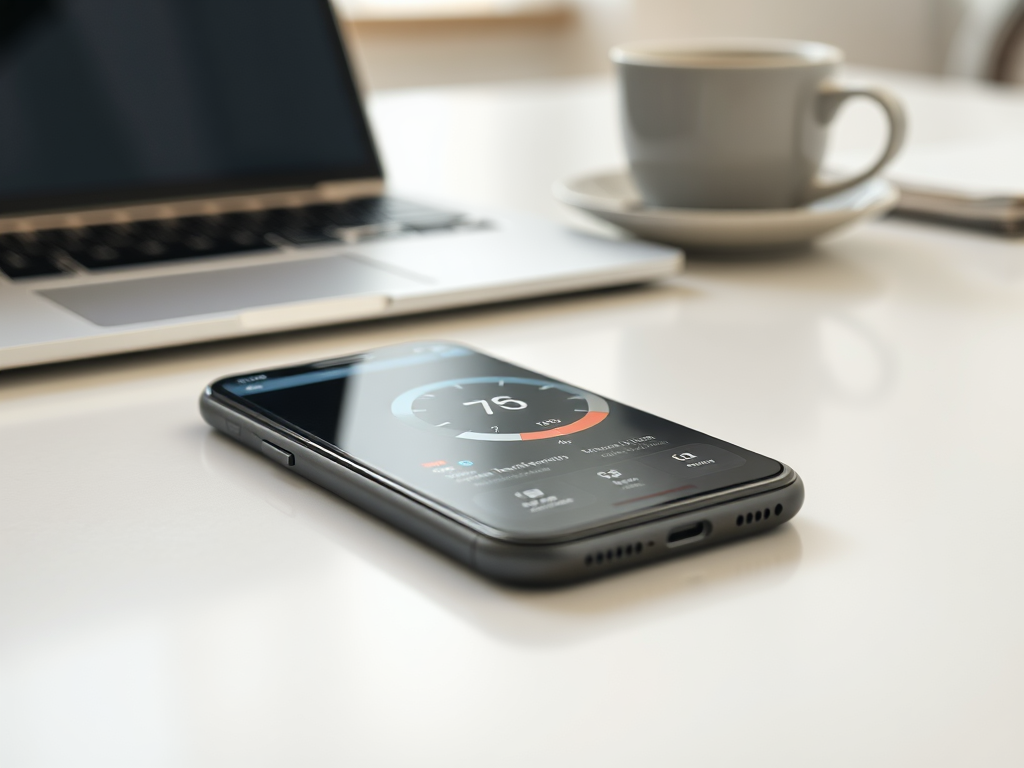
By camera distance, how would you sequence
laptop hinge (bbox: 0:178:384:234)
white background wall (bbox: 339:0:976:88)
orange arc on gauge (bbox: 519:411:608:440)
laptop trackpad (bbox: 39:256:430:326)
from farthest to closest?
white background wall (bbox: 339:0:976:88), laptop hinge (bbox: 0:178:384:234), laptop trackpad (bbox: 39:256:430:326), orange arc on gauge (bbox: 519:411:608:440)

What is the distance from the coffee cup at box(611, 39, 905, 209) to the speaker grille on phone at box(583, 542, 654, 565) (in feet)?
1.48

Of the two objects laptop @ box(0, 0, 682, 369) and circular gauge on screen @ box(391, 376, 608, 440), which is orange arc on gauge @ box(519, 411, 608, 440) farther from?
laptop @ box(0, 0, 682, 369)

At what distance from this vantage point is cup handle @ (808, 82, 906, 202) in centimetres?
73

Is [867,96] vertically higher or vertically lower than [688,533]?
higher

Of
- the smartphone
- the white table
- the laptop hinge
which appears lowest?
the white table

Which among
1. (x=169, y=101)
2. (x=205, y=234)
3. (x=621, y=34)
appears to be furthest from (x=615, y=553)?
(x=621, y=34)

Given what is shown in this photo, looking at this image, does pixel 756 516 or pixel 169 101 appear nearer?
pixel 756 516

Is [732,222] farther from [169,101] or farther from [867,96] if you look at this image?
[169,101]

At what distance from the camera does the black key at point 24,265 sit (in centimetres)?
58

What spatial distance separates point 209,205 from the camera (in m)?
0.75

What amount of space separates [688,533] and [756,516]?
2cm

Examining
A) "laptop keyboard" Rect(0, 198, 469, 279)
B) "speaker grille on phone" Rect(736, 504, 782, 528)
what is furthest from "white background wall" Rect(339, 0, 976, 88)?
"speaker grille on phone" Rect(736, 504, 782, 528)

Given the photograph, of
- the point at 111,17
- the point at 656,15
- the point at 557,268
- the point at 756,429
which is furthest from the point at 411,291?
the point at 656,15

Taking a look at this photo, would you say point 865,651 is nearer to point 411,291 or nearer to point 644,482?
point 644,482
